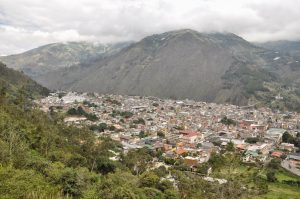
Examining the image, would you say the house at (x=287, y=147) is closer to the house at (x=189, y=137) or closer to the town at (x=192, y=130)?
the town at (x=192, y=130)

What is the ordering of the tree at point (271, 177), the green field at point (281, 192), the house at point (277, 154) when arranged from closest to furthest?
the green field at point (281, 192) → the tree at point (271, 177) → the house at point (277, 154)

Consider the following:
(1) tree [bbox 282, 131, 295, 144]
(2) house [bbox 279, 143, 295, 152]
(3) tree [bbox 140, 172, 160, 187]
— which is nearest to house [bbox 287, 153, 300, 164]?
(2) house [bbox 279, 143, 295, 152]

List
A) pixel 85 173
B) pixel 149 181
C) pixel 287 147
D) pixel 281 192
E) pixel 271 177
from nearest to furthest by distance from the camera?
pixel 85 173 → pixel 149 181 → pixel 281 192 → pixel 271 177 → pixel 287 147

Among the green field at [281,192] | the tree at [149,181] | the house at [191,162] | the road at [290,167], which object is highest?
the tree at [149,181]

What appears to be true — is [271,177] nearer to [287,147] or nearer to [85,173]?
[287,147]

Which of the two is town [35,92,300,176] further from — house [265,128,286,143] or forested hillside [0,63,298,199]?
forested hillside [0,63,298,199]

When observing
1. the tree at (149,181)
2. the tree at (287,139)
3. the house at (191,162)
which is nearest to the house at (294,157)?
the tree at (287,139)

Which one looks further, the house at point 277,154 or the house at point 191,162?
the house at point 277,154

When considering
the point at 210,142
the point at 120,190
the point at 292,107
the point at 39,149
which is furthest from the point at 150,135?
the point at 292,107

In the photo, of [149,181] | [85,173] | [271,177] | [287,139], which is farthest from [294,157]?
[85,173]
